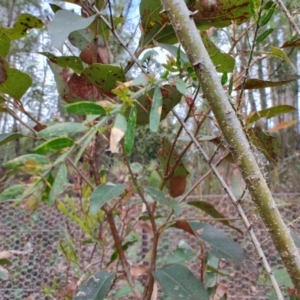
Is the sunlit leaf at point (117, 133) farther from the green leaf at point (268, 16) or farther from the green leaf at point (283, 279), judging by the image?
the green leaf at point (283, 279)

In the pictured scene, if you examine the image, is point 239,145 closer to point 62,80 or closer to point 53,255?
point 62,80

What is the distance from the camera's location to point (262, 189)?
0.75 feet

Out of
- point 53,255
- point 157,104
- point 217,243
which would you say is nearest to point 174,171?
point 217,243

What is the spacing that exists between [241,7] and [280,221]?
0.22m

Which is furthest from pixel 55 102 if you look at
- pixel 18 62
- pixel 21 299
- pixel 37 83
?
pixel 21 299

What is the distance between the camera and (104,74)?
0.34m

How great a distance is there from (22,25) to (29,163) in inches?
9.5

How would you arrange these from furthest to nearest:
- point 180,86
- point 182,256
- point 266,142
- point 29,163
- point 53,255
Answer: point 53,255, point 182,256, point 266,142, point 180,86, point 29,163

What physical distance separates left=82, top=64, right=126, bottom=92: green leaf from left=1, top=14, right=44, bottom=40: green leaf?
75mm

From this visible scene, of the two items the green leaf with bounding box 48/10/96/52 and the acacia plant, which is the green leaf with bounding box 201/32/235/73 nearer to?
the acacia plant

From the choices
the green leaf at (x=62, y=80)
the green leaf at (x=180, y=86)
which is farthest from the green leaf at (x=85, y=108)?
the green leaf at (x=62, y=80)

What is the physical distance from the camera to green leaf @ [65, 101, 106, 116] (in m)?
0.20

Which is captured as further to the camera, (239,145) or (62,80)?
(62,80)

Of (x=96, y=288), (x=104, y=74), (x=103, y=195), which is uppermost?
(x=104, y=74)
